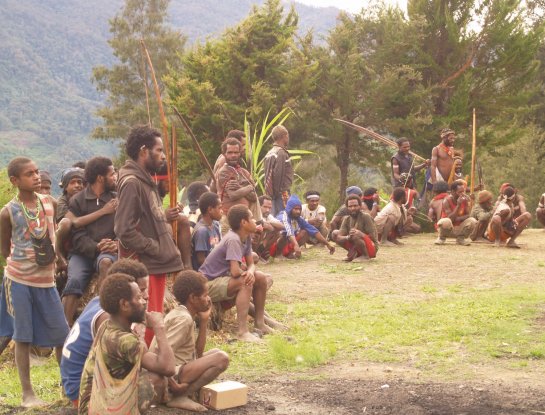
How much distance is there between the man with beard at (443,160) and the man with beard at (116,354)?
40.3 feet

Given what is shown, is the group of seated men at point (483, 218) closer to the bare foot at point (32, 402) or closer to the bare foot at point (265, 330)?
the bare foot at point (265, 330)

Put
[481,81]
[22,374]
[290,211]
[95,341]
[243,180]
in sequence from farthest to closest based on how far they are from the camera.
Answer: [481,81], [290,211], [243,180], [22,374], [95,341]

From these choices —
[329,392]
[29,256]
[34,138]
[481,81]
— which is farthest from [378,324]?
[34,138]

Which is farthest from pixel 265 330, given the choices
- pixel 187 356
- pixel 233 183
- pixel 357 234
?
pixel 357 234

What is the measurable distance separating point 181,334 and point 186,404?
47cm

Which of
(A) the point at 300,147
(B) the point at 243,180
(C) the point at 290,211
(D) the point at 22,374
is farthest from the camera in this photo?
(A) the point at 300,147

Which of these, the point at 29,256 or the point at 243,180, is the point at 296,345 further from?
the point at 243,180

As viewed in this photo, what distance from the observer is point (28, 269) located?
6.11 meters

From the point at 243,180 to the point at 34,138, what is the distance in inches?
3149

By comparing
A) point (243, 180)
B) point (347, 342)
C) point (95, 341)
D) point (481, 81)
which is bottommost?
point (347, 342)

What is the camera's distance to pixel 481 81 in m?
27.0

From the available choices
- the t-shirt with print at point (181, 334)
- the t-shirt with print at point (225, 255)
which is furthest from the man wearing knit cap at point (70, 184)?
the t-shirt with print at point (181, 334)

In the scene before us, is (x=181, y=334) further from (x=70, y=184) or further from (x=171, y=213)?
(x=70, y=184)

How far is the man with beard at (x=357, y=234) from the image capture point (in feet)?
42.2
